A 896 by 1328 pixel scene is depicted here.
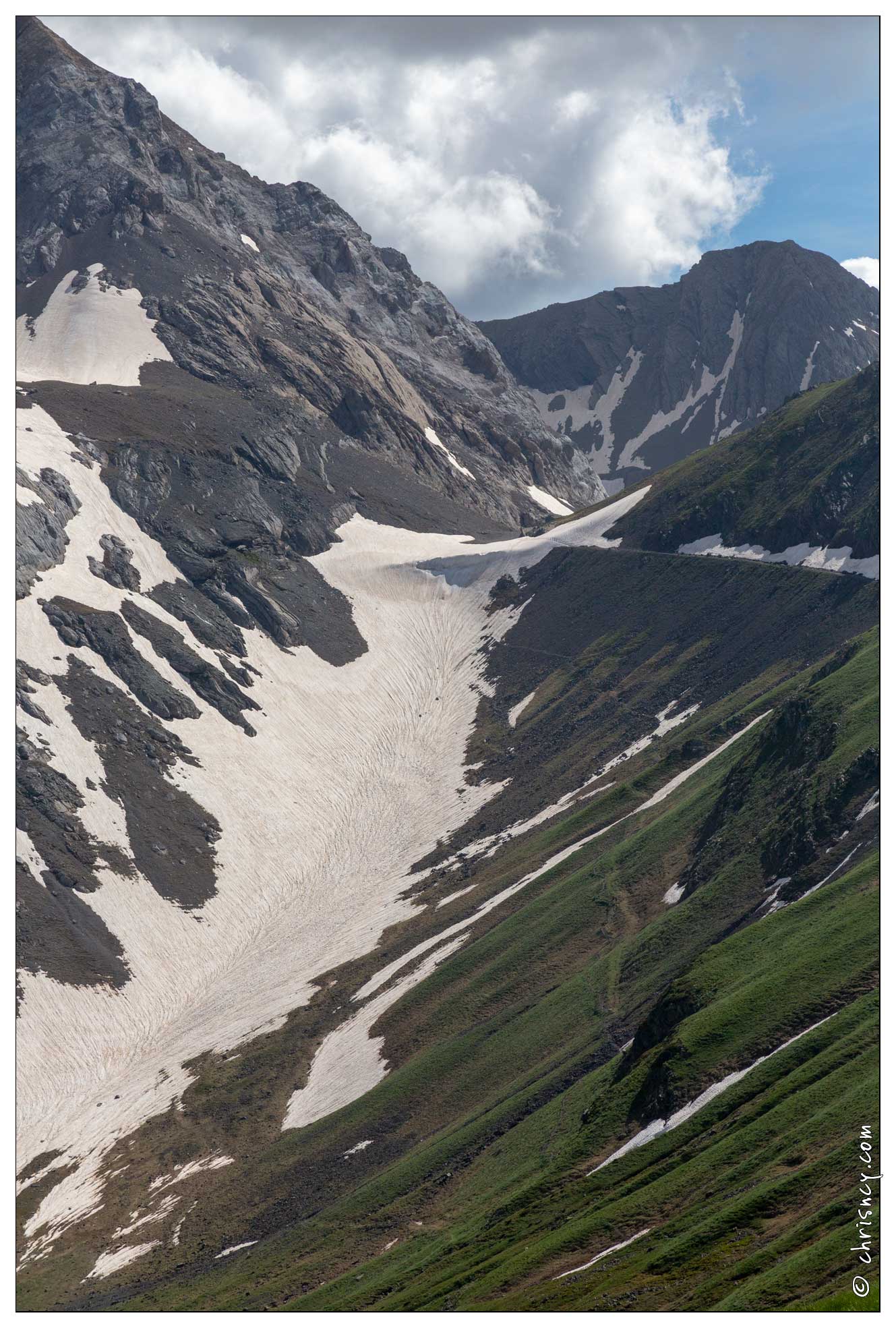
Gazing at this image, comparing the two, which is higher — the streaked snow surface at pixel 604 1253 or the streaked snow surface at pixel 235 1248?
the streaked snow surface at pixel 235 1248

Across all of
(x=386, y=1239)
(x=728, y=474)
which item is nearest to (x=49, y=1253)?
(x=386, y=1239)

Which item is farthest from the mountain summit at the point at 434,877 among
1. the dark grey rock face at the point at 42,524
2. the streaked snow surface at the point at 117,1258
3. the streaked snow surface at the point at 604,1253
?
the dark grey rock face at the point at 42,524

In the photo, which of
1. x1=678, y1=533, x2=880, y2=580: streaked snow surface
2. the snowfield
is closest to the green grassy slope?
the snowfield

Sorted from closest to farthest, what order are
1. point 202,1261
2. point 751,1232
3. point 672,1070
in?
point 751,1232 → point 672,1070 → point 202,1261

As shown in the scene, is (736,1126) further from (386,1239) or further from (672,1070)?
(386,1239)

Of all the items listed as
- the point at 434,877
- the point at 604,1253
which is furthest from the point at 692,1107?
the point at 434,877

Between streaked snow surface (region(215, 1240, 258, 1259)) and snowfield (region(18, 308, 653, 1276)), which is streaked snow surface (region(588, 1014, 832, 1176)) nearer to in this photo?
streaked snow surface (region(215, 1240, 258, 1259))

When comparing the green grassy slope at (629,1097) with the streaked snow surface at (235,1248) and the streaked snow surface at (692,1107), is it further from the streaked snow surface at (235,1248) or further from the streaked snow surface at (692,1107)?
the streaked snow surface at (235,1248)
